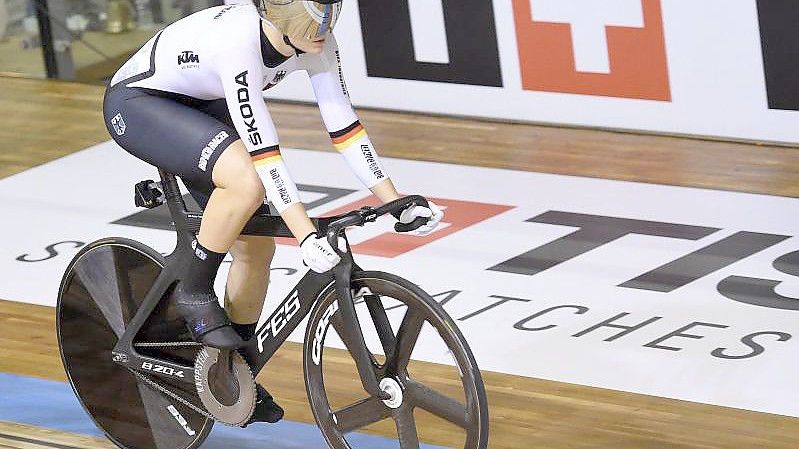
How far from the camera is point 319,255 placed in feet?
11.0

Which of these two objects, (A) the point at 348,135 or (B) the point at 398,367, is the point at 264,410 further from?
(A) the point at 348,135

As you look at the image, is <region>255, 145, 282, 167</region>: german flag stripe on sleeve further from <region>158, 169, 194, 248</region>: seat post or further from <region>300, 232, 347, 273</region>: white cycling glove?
<region>158, 169, 194, 248</region>: seat post

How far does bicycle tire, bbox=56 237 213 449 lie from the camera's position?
4152mm

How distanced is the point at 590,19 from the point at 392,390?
4.19 m

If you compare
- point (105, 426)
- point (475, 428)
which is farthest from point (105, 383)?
point (475, 428)

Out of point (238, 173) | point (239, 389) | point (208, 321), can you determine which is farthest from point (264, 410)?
point (238, 173)

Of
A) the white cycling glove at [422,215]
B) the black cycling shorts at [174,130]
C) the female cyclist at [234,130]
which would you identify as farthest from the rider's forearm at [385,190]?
the black cycling shorts at [174,130]

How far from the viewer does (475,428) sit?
11.3ft

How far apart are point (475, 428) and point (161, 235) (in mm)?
3187

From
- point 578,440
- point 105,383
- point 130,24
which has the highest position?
point 130,24

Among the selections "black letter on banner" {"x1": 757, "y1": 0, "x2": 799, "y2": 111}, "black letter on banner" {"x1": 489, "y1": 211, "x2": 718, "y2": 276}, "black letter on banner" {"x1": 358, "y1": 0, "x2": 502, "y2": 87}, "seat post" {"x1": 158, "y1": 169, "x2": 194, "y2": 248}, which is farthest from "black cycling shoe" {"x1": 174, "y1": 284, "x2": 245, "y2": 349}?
"black letter on banner" {"x1": 358, "y1": 0, "x2": 502, "y2": 87}

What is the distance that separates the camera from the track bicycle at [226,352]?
3.48 m

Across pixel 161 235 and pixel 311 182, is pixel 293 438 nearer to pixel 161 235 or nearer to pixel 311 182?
pixel 161 235

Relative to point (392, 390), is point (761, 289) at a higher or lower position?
lower
